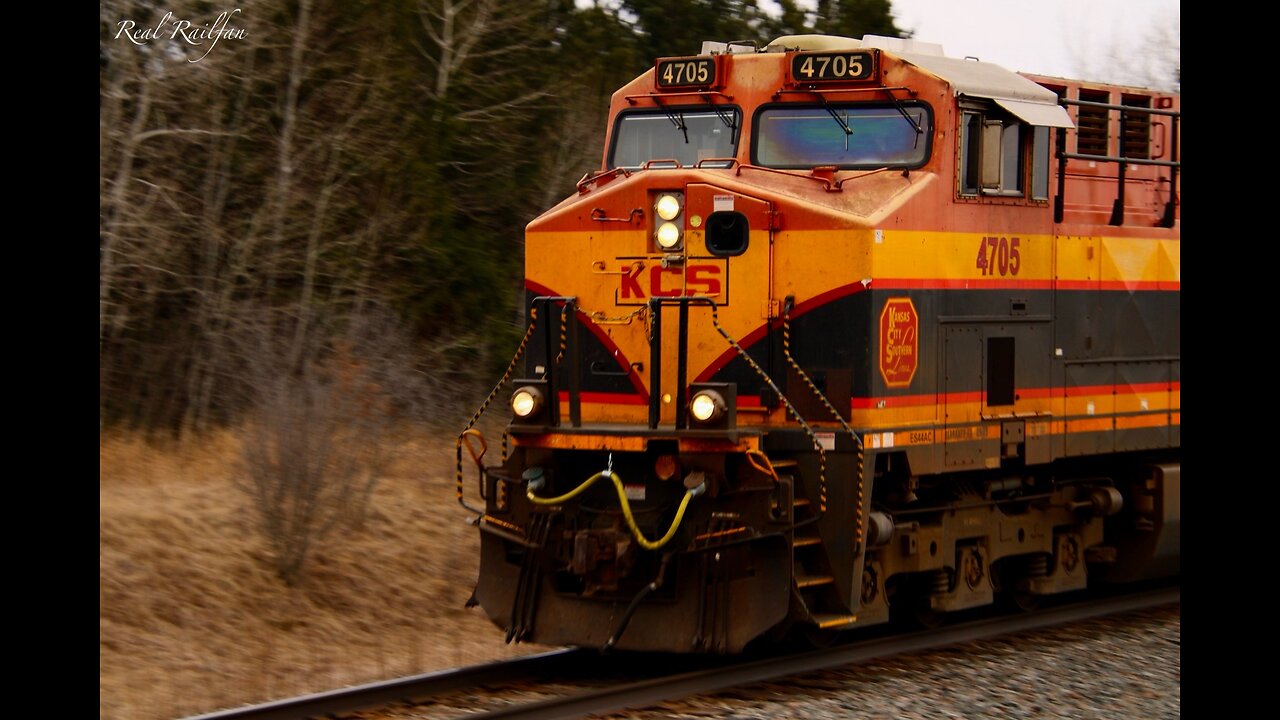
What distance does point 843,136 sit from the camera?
10.2 m

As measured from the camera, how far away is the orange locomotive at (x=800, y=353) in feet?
29.8

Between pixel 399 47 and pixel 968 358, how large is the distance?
32.0 feet

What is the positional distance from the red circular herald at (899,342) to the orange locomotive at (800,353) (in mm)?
22

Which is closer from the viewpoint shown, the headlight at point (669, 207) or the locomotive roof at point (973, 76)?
the headlight at point (669, 207)

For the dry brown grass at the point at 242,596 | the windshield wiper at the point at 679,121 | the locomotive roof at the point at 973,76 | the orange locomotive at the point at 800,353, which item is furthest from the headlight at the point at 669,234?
the dry brown grass at the point at 242,596

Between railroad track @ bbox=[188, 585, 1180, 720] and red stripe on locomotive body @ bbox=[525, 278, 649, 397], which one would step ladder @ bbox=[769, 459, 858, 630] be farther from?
red stripe on locomotive body @ bbox=[525, 278, 649, 397]

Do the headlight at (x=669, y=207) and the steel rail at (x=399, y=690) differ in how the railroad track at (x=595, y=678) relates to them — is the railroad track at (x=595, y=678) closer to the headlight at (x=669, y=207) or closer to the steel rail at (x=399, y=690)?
the steel rail at (x=399, y=690)

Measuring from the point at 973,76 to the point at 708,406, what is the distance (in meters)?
3.26

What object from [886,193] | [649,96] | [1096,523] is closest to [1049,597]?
[1096,523]

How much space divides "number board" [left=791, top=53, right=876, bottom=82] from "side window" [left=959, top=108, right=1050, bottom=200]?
2.46 feet

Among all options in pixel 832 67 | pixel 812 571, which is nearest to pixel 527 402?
pixel 812 571

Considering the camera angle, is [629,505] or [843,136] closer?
[629,505]

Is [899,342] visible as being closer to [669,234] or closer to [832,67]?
[669,234]
